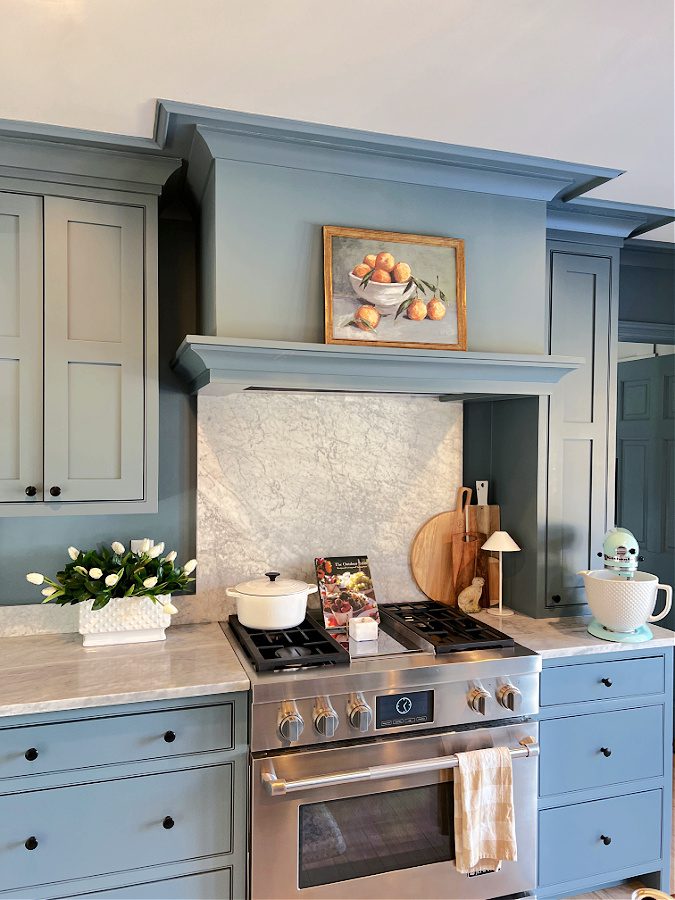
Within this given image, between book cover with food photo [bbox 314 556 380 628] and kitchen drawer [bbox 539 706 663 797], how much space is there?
73 cm

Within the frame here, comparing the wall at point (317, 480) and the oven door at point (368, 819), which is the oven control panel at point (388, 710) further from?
the wall at point (317, 480)

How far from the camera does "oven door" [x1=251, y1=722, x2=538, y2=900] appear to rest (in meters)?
1.89

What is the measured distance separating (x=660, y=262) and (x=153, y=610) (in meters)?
2.75

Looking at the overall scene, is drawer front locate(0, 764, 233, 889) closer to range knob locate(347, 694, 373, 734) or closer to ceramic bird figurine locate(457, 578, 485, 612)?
range knob locate(347, 694, 373, 734)

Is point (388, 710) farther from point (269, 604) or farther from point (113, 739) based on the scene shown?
point (113, 739)

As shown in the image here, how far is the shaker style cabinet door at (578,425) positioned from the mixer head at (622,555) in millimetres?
244

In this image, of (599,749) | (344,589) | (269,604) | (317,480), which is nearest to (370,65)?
(317,480)

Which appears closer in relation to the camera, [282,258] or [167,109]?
[167,109]

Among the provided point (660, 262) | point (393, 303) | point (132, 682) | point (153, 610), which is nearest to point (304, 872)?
point (132, 682)

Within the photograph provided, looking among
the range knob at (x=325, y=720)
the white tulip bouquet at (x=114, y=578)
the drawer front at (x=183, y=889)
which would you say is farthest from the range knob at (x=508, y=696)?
the white tulip bouquet at (x=114, y=578)

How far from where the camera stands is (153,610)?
2.23 meters

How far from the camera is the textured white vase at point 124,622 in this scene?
217 centimetres

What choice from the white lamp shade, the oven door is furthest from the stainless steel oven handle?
the white lamp shade

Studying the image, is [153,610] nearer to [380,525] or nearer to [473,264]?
[380,525]
